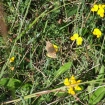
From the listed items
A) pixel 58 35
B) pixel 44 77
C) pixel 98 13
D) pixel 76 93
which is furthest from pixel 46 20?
pixel 76 93

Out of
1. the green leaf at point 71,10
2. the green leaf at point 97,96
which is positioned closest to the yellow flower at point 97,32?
the green leaf at point 71,10

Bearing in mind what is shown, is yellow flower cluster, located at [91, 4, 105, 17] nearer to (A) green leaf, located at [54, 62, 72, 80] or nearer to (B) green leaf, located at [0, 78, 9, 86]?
(A) green leaf, located at [54, 62, 72, 80]

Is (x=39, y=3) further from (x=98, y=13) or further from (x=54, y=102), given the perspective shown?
(x=54, y=102)

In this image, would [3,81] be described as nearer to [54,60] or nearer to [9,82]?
[9,82]

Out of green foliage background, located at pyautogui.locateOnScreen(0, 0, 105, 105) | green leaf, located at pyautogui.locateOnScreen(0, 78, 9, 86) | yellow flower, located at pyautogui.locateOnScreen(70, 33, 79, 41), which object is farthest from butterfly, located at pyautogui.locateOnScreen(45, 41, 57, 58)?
green leaf, located at pyautogui.locateOnScreen(0, 78, 9, 86)

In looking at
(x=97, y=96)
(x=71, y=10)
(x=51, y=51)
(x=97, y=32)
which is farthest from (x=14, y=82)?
(x=71, y=10)

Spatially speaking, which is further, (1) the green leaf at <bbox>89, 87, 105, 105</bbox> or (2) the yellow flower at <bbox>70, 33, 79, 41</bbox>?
(2) the yellow flower at <bbox>70, 33, 79, 41</bbox>

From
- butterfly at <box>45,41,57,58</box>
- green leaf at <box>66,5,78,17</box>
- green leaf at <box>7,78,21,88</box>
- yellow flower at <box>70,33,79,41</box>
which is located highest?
green leaf at <box>66,5,78,17</box>

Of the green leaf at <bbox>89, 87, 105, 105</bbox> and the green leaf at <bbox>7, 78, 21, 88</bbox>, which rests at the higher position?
the green leaf at <bbox>7, 78, 21, 88</bbox>

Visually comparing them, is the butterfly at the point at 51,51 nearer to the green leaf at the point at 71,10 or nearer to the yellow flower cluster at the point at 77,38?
the yellow flower cluster at the point at 77,38
